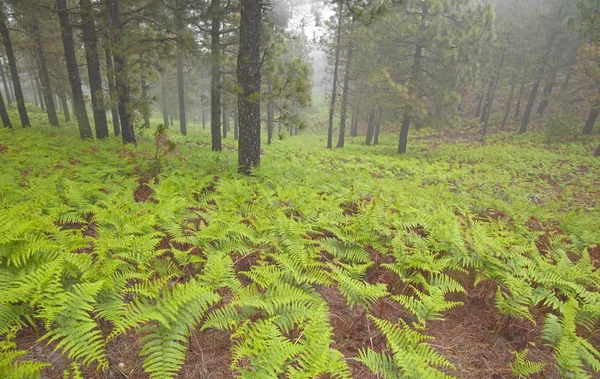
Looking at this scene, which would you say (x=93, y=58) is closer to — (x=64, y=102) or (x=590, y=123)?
(x=64, y=102)

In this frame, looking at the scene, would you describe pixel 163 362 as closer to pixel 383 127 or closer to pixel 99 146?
pixel 99 146

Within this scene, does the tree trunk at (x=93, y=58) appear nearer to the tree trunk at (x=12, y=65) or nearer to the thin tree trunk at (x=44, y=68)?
the tree trunk at (x=12, y=65)

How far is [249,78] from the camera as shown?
729 centimetres

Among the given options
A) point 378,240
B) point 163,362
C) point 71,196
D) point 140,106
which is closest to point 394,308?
point 378,240

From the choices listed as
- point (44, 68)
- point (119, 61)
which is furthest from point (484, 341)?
point (44, 68)

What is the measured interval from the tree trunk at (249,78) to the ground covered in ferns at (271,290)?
1.41 meters

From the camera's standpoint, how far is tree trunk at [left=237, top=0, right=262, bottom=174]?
6.95 metres

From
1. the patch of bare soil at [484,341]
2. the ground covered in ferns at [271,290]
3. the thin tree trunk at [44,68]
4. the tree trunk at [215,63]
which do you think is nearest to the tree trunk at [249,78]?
the ground covered in ferns at [271,290]

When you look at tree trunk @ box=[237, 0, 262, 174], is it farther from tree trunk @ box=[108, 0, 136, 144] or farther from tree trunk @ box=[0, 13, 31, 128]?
tree trunk @ box=[0, 13, 31, 128]

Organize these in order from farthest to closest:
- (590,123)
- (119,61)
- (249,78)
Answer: (590,123), (119,61), (249,78)

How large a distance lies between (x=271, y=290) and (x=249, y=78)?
227 inches

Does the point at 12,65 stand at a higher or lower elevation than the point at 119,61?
higher

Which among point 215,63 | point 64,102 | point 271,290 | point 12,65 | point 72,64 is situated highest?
point 215,63

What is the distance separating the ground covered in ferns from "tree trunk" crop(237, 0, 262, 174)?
141cm
